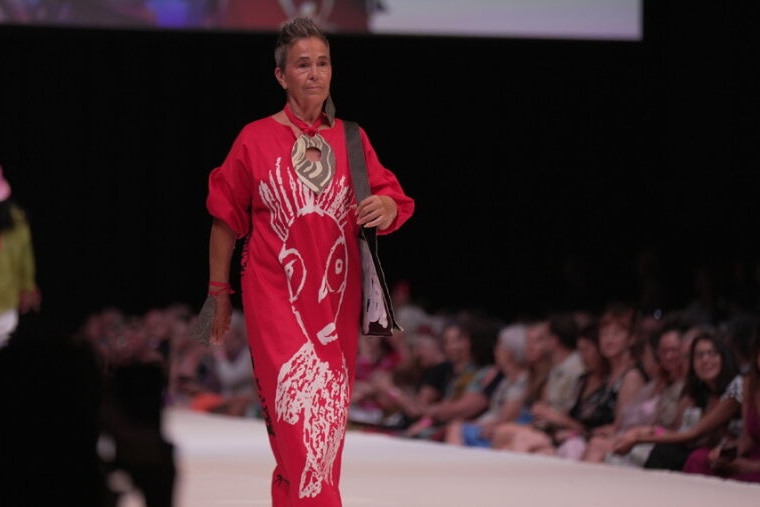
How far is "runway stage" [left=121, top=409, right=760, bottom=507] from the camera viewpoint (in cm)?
388

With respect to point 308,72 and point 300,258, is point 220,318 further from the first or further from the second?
A: point 308,72

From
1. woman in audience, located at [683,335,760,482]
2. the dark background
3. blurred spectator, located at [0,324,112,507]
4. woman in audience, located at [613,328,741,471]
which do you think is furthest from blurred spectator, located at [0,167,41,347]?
blurred spectator, located at [0,324,112,507]

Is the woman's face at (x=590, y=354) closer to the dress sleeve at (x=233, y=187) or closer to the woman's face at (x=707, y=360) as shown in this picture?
the woman's face at (x=707, y=360)

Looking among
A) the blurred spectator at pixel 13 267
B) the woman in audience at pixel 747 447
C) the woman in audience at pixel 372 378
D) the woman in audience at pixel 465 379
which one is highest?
the blurred spectator at pixel 13 267

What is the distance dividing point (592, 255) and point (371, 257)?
6499 mm

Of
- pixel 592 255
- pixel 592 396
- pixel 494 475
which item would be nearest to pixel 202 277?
pixel 592 255

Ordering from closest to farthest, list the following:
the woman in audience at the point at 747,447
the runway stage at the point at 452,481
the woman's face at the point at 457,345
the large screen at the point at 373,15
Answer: the runway stage at the point at 452,481, the woman in audience at the point at 747,447, the woman's face at the point at 457,345, the large screen at the point at 373,15

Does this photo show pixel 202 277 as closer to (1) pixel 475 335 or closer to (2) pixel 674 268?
(2) pixel 674 268

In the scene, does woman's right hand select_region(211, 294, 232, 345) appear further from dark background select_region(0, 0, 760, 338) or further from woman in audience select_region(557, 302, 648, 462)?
dark background select_region(0, 0, 760, 338)

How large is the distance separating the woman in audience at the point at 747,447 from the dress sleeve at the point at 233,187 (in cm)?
197

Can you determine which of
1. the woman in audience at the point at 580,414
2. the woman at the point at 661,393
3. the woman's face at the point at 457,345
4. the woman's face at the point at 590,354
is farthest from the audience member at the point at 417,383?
the woman at the point at 661,393

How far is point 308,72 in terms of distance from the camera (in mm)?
2855

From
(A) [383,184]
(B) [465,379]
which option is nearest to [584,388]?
(B) [465,379]

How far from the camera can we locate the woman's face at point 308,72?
9.36 feet
